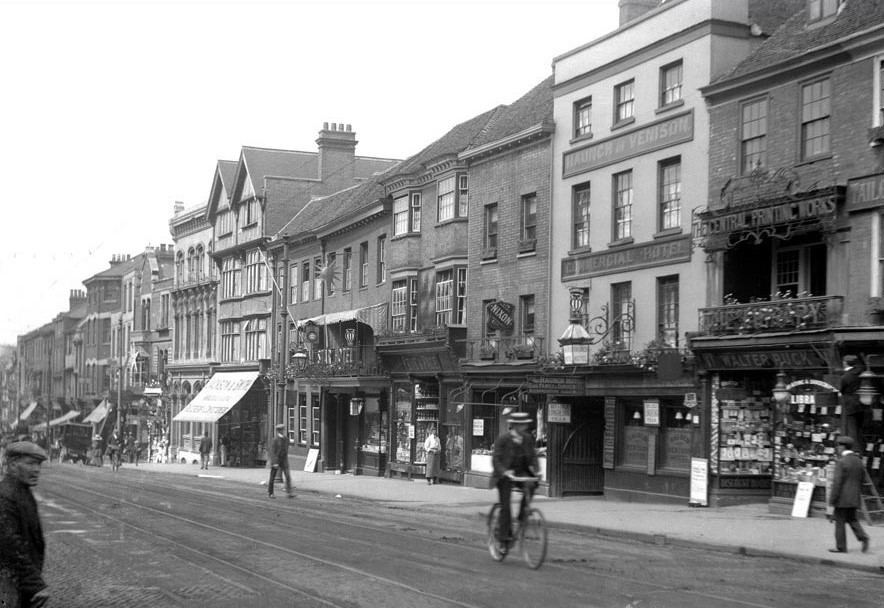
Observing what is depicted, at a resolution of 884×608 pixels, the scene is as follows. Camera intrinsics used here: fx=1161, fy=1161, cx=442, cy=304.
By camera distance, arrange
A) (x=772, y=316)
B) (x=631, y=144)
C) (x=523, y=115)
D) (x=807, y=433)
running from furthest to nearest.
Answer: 1. (x=523, y=115)
2. (x=631, y=144)
3. (x=807, y=433)
4. (x=772, y=316)

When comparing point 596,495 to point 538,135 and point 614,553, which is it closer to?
point 538,135

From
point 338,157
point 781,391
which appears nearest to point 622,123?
point 781,391

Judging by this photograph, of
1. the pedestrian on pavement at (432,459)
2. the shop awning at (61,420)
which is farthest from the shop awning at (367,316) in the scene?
the shop awning at (61,420)

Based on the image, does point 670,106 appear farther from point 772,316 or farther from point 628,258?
point 772,316

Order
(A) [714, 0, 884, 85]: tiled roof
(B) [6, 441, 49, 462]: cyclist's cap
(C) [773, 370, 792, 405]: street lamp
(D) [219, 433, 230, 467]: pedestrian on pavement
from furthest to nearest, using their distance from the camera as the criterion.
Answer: (D) [219, 433, 230, 467]: pedestrian on pavement
(C) [773, 370, 792, 405]: street lamp
(A) [714, 0, 884, 85]: tiled roof
(B) [6, 441, 49, 462]: cyclist's cap

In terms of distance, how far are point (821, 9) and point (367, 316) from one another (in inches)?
919

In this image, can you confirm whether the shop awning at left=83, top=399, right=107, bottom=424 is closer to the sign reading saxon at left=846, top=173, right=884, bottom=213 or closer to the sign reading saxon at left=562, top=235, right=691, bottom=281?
the sign reading saxon at left=562, top=235, right=691, bottom=281

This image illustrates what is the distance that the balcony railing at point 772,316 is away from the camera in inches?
936

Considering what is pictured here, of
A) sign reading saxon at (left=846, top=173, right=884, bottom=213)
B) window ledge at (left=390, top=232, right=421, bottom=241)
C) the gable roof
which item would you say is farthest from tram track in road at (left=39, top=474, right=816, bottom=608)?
the gable roof

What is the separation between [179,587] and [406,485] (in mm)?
25147

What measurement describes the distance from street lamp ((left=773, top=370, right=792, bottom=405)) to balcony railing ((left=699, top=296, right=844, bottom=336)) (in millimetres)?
1060

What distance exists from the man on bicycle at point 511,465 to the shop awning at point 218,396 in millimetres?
42703

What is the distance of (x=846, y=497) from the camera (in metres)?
17.5

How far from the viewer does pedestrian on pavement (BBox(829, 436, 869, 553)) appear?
17531 millimetres
